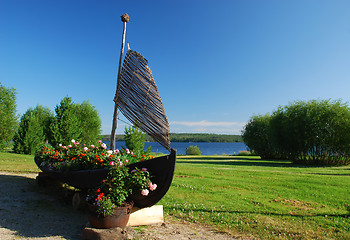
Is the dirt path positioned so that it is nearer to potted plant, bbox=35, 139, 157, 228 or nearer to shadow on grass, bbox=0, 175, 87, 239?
shadow on grass, bbox=0, 175, 87, 239

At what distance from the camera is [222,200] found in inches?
310

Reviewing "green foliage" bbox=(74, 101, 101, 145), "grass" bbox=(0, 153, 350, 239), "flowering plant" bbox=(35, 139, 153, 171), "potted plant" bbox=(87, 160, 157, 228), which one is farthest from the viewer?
"green foliage" bbox=(74, 101, 101, 145)

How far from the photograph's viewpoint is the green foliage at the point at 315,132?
74.3ft

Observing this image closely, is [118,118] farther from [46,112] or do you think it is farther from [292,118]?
[46,112]

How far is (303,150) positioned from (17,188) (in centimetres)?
2600

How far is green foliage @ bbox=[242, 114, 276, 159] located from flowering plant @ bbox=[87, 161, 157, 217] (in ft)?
113

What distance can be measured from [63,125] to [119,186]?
79.8ft

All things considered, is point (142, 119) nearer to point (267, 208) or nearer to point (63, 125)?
point (267, 208)

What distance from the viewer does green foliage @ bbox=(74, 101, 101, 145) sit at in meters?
35.9

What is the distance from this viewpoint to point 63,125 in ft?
85.7

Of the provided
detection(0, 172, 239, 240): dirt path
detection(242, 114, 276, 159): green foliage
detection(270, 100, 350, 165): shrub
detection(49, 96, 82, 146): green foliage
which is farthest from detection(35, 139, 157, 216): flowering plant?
detection(242, 114, 276, 159): green foliage

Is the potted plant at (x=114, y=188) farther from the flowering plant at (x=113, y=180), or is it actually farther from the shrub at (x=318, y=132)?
the shrub at (x=318, y=132)

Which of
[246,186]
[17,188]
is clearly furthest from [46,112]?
[246,186]

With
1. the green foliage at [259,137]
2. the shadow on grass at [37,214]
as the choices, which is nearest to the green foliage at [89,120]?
the green foliage at [259,137]
